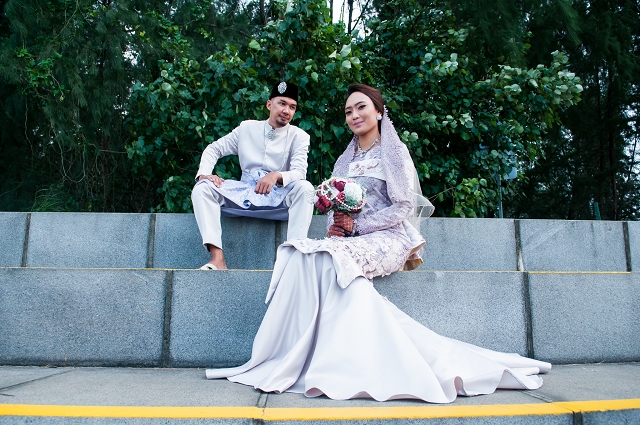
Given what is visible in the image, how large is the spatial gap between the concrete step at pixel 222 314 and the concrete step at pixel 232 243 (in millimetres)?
1215

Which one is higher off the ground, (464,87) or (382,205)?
(464,87)

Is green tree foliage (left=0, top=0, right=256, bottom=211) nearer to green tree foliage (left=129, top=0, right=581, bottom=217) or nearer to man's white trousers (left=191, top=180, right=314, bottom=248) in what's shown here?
green tree foliage (left=129, top=0, right=581, bottom=217)

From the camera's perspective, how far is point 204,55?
7461 millimetres

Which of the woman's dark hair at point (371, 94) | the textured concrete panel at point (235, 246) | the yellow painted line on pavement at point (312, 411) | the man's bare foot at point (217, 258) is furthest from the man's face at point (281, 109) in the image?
the yellow painted line on pavement at point (312, 411)

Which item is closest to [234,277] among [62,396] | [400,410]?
[62,396]

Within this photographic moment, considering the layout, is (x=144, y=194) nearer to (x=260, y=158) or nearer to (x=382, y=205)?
(x=260, y=158)

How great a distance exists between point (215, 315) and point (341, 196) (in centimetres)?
110

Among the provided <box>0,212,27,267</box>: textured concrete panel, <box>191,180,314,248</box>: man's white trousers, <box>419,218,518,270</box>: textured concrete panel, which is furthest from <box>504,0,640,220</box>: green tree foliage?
<box>0,212,27,267</box>: textured concrete panel

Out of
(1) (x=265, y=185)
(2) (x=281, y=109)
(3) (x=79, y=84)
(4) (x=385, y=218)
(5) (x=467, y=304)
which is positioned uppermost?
(3) (x=79, y=84)

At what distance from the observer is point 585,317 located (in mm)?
3576

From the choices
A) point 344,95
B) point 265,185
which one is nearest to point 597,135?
point 344,95

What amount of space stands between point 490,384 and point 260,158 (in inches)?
116

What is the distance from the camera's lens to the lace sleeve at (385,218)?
3486 millimetres

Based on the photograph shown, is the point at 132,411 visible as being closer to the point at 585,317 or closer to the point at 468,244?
the point at 585,317
